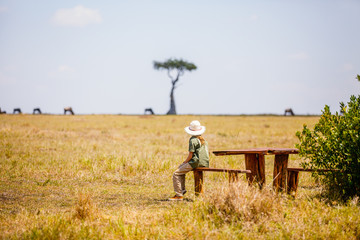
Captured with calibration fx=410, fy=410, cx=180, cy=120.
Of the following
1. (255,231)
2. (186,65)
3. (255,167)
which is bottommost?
(255,231)

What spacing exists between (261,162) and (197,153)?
4.65 ft

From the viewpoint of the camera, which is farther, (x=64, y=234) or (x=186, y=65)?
(x=186, y=65)

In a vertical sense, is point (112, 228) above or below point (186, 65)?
below

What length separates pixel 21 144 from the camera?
19094 millimetres

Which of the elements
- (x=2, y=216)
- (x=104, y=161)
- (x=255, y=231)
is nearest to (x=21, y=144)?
(x=104, y=161)

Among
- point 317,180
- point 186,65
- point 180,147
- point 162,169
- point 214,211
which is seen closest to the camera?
point 214,211

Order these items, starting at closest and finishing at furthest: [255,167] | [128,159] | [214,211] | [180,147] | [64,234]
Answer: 1. [64,234]
2. [214,211]
3. [255,167]
4. [128,159]
5. [180,147]

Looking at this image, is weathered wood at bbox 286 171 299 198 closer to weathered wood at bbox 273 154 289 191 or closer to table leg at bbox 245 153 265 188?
weathered wood at bbox 273 154 289 191

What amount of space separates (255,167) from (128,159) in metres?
6.09

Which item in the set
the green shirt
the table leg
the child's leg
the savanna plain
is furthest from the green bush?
the child's leg

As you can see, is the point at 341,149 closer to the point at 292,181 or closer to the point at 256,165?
the point at 292,181

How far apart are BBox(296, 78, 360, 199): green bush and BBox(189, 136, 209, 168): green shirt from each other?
6.68 feet

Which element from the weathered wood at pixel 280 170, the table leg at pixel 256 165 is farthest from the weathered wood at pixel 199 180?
the weathered wood at pixel 280 170

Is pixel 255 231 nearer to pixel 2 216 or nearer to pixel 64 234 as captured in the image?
pixel 64 234
